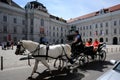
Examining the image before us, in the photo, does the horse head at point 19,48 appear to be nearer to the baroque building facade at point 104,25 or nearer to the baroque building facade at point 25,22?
the baroque building facade at point 25,22

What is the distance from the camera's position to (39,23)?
7262 cm

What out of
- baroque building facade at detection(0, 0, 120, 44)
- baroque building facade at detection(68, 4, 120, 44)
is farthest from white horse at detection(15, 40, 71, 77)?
baroque building facade at detection(68, 4, 120, 44)

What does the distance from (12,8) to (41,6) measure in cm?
1613

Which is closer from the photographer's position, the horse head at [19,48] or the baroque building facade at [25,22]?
the horse head at [19,48]

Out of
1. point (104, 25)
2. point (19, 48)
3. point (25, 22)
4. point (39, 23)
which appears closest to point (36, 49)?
point (19, 48)

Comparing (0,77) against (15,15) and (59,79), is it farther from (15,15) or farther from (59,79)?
(15,15)

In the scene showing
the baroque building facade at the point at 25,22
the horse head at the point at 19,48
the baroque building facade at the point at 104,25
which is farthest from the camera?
the baroque building facade at the point at 104,25

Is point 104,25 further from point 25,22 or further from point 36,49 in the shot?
point 36,49

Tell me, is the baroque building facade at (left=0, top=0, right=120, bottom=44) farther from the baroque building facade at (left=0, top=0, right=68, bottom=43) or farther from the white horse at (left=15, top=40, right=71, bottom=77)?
the white horse at (left=15, top=40, right=71, bottom=77)

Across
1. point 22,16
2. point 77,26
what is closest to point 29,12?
point 22,16

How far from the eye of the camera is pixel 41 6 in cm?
7506

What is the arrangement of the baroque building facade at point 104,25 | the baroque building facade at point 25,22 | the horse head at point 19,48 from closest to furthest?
the horse head at point 19,48 → the baroque building facade at point 25,22 → the baroque building facade at point 104,25

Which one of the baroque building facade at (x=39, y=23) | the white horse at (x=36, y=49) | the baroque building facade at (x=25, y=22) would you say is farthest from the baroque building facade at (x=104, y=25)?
the white horse at (x=36, y=49)

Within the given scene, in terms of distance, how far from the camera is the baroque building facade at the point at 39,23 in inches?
2417
